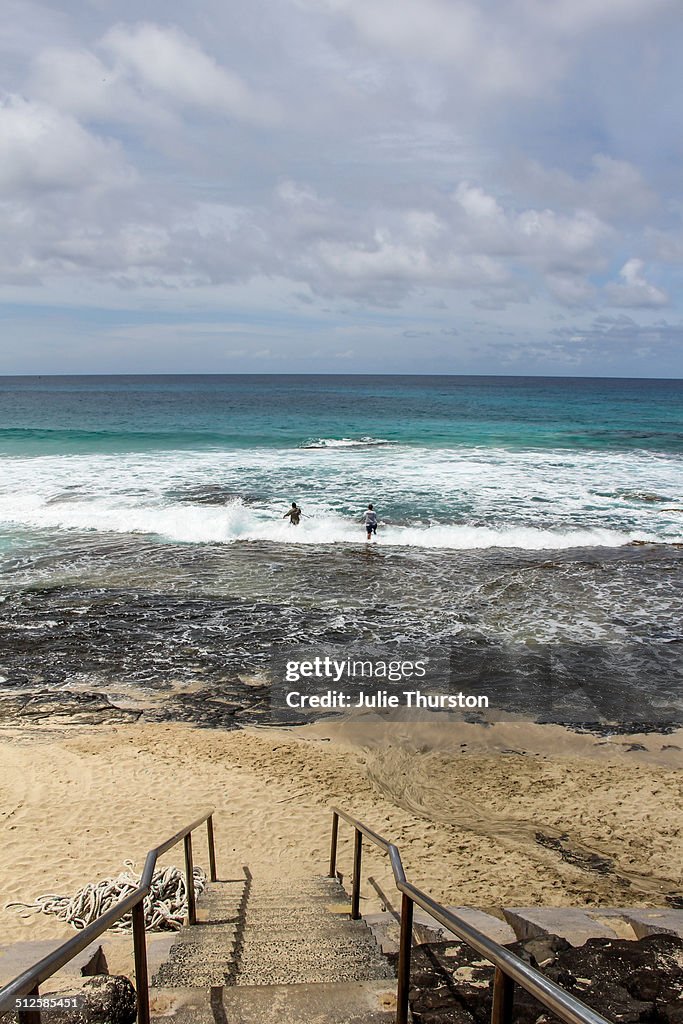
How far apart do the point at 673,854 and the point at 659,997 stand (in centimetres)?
419

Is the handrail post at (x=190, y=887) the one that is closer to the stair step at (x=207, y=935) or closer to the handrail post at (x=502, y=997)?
the stair step at (x=207, y=935)

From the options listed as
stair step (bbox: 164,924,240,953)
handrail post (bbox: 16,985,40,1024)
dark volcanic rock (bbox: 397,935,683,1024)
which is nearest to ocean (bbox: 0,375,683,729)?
stair step (bbox: 164,924,240,953)

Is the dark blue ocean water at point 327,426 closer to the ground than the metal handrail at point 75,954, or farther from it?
farther from it

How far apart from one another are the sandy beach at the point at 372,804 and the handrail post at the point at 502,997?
447 cm

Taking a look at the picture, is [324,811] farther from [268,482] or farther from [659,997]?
[268,482]

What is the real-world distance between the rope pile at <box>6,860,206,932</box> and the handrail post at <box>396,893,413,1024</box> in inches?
129

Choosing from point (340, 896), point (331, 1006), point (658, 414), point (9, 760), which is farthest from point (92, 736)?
point (658, 414)

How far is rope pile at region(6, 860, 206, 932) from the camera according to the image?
5660 mm

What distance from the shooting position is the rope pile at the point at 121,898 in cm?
566

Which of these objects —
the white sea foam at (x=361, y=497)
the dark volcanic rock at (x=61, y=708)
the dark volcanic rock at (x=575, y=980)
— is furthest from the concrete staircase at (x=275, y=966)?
the white sea foam at (x=361, y=497)

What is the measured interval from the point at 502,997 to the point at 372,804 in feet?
20.5

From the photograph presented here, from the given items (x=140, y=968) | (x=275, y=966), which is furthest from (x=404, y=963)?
(x=275, y=966)

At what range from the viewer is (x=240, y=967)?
4.12 meters

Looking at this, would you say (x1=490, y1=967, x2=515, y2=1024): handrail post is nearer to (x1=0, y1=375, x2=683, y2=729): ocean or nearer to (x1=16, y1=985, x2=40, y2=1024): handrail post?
(x1=16, y1=985, x2=40, y2=1024): handrail post
